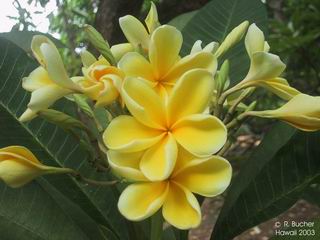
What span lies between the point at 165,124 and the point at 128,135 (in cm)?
4

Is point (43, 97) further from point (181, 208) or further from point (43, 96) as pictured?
point (181, 208)

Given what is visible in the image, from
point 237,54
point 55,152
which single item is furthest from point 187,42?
point 55,152

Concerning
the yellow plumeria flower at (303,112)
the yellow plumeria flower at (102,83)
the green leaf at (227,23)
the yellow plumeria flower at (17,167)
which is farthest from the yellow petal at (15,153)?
the green leaf at (227,23)

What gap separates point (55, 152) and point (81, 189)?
0.24 feet

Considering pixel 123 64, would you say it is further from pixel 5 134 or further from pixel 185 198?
pixel 5 134

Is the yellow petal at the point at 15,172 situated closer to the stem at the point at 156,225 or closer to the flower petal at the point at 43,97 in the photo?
the flower petal at the point at 43,97

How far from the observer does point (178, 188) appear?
0.56 m

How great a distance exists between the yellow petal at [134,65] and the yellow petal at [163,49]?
1 centimetres

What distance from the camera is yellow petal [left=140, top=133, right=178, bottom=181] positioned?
1.71 feet

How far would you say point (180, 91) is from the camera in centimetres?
57

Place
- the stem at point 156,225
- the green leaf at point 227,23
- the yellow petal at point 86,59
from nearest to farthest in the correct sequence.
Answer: the stem at point 156,225 < the yellow petal at point 86,59 < the green leaf at point 227,23

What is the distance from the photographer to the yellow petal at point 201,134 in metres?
0.54

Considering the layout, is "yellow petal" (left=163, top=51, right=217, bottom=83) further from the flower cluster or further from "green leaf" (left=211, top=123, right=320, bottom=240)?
"green leaf" (left=211, top=123, right=320, bottom=240)

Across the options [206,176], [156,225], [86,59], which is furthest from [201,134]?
[86,59]
